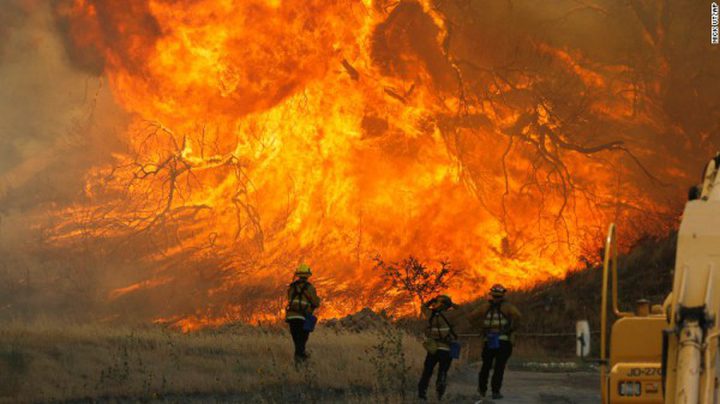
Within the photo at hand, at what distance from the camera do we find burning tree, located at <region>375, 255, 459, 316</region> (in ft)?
119

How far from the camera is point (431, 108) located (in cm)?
3856

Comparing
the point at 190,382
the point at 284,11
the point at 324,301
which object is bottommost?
the point at 190,382

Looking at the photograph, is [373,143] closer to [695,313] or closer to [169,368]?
[169,368]

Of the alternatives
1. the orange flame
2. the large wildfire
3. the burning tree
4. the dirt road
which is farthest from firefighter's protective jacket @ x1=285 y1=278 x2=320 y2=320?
the orange flame

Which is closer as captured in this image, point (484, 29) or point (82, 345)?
point (82, 345)

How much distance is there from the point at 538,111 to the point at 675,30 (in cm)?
649

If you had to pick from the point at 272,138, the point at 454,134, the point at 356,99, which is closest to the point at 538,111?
the point at 454,134

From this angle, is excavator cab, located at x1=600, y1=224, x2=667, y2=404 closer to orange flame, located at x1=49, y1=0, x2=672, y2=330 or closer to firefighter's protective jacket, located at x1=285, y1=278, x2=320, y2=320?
firefighter's protective jacket, located at x1=285, y1=278, x2=320, y2=320

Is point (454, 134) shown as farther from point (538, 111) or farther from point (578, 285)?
point (578, 285)

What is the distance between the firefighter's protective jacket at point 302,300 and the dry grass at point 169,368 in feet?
2.85

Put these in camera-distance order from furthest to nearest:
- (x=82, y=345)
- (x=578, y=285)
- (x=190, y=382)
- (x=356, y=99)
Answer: (x=356, y=99)
(x=578, y=285)
(x=82, y=345)
(x=190, y=382)

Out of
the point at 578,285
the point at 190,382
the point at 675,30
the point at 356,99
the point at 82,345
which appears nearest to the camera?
the point at 190,382

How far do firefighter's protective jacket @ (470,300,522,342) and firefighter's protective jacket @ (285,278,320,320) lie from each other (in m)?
3.35

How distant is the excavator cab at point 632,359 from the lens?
9.23 m
